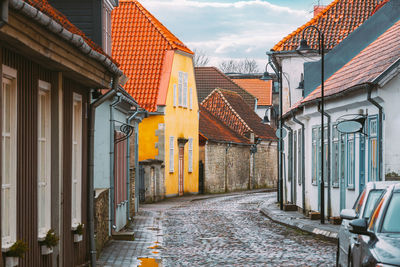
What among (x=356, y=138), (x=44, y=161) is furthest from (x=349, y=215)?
(x=356, y=138)

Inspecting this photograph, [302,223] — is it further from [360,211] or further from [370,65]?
[360,211]

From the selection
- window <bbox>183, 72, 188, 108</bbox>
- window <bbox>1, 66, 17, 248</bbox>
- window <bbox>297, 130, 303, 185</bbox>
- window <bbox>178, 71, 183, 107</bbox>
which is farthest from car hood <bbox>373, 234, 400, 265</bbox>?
window <bbox>183, 72, 188, 108</bbox>

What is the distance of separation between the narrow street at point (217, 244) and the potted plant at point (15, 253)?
5674 millimetres

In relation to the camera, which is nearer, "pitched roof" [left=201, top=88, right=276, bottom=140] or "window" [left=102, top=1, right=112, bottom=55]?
"window" [left=102, top=1, right=112, bottom=55]

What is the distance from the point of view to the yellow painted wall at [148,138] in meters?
39.4

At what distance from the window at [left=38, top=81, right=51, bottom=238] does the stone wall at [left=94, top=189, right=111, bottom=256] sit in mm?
3653

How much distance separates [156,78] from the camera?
3881cm

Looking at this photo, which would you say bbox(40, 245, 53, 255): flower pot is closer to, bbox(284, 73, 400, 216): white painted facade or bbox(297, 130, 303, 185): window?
bbox(284, 73, 400, 216): white painted facade

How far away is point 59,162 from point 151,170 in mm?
26660

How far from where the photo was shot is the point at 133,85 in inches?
1521

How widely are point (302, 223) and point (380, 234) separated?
46.3 feet

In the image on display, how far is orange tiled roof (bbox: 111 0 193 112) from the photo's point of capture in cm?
3875

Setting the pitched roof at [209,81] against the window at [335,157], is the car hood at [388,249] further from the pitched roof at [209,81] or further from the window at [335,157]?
the pitched roof at [209,81]

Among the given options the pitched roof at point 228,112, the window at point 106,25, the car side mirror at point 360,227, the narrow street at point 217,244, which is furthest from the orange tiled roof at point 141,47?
the car side mirror at point 360,227
